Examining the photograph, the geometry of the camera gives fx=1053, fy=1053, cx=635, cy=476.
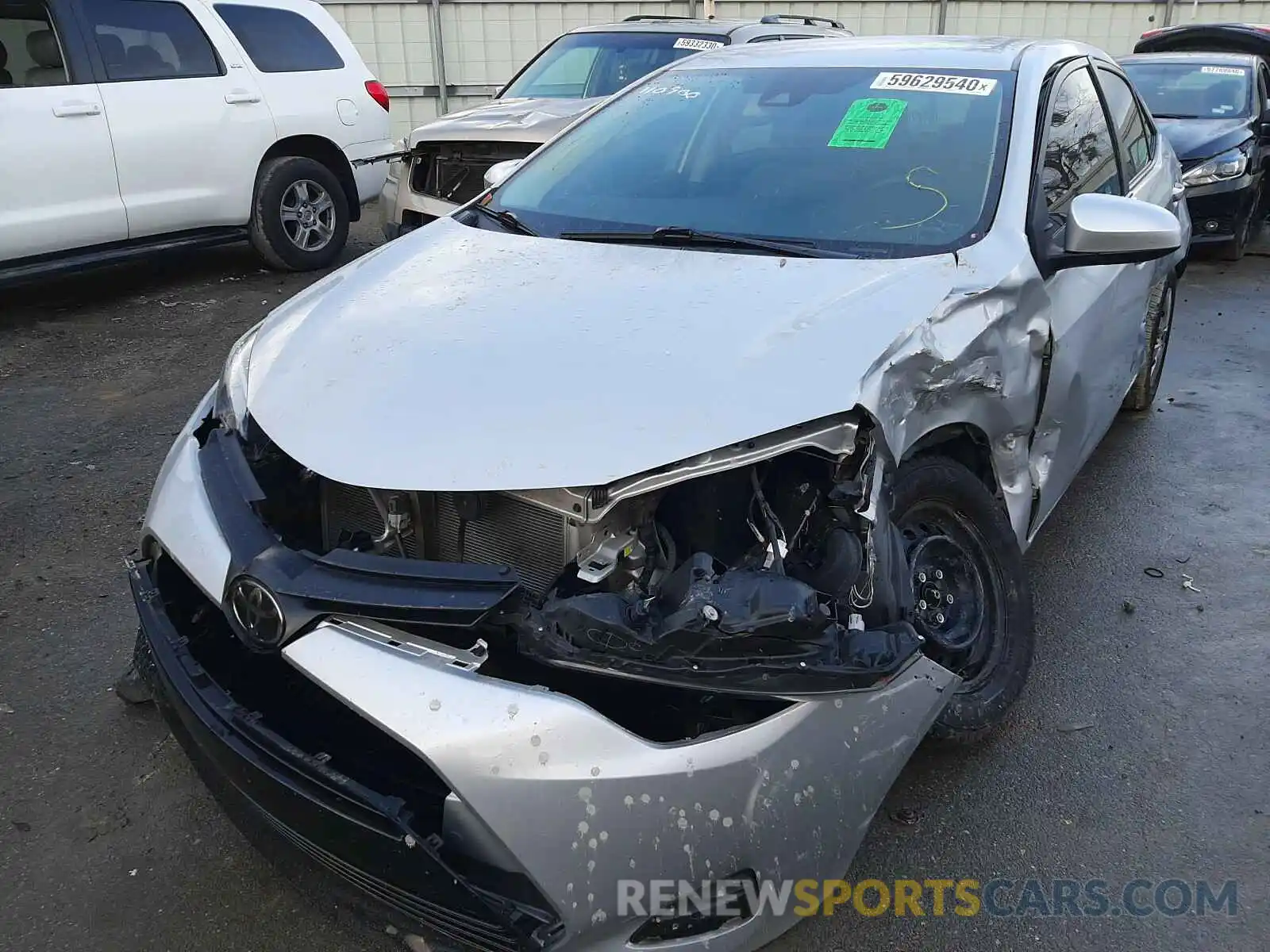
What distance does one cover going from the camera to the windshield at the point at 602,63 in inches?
289

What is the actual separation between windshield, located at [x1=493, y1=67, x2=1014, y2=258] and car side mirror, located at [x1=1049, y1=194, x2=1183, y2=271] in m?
0.24

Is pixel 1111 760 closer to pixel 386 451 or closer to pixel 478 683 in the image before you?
pixel 478 683

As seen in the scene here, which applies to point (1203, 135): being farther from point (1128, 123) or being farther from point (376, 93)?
point (376, 93)

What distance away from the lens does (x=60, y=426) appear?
16.1 ft

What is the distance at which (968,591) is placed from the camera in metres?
2.70

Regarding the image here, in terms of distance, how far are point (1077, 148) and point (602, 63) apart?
4.78 m

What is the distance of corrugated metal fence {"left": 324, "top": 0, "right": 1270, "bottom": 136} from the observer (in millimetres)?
12898

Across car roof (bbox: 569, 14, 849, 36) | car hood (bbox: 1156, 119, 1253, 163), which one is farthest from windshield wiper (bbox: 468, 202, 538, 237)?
car hood (bbox: 1156, 119, 1253, 163)

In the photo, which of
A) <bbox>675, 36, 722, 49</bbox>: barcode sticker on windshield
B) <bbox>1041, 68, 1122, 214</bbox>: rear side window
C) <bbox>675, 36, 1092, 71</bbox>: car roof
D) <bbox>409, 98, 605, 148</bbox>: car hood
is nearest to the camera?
<bbox>1041, 68, 1122, 214</bbox>: rear side window

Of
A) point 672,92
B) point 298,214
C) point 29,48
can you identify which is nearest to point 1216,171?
point 672,92

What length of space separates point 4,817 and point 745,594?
1897mm

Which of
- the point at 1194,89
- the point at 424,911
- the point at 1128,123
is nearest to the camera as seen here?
the point at 424,911

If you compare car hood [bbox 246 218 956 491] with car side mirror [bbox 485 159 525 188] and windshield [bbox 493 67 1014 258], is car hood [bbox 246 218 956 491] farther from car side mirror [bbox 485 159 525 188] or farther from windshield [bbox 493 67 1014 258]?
car side mirror [bbox 485 159 525 188]

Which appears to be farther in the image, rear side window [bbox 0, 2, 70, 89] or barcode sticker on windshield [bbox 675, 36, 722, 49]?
barcode sticker on windshield [bbox 675, 36, 722, 49]
